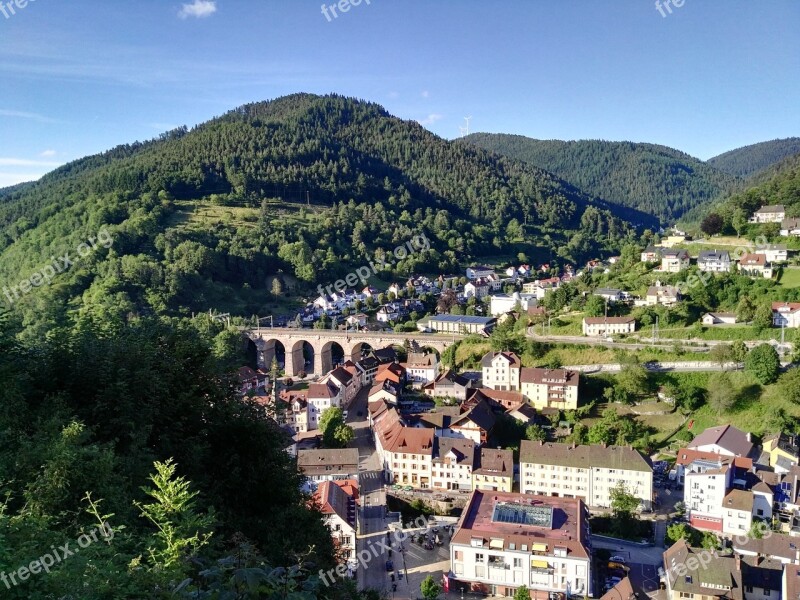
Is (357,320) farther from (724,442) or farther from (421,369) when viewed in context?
(724,442)

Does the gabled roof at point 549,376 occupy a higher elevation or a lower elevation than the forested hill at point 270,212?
lower

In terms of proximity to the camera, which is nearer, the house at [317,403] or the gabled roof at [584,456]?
the gabled roof at [584,456]

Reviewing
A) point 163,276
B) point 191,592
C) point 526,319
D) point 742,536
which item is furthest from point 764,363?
point 163,276

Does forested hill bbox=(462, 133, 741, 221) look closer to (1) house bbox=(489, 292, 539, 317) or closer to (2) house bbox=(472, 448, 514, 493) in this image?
(1) house bbox=(489, 292, 539, 317)

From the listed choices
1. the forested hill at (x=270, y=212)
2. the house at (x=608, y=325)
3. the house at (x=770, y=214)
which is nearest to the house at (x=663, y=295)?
the house at (x=608, y=325)

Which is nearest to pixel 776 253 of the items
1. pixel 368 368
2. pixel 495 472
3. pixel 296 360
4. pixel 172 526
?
pixel 495 472

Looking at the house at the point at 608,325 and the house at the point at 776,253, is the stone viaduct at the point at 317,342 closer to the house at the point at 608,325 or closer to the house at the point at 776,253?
the house at the point at 608,325

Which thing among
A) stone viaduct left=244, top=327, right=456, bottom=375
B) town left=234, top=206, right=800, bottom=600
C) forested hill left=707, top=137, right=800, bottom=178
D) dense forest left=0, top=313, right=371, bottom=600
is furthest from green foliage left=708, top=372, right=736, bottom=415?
forested hill left=707, top=137, right=800, bottom=178
